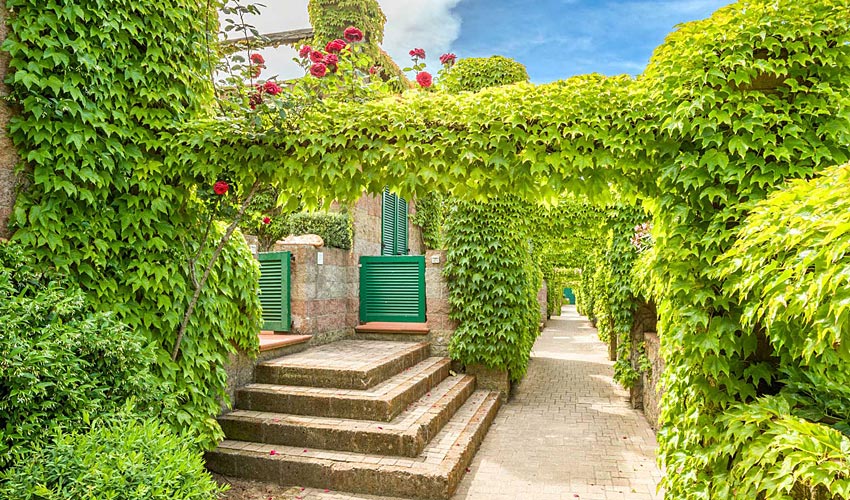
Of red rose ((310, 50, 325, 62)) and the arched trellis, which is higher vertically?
red rose ((310, 50, 325, 62))

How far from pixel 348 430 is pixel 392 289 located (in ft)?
13.0

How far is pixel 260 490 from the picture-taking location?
450 cm

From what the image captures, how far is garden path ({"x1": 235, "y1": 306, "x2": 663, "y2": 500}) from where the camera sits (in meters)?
4.58

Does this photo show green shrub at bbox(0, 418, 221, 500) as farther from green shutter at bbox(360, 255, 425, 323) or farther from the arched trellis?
green shutter at bbox(360, 255, 425, 323)

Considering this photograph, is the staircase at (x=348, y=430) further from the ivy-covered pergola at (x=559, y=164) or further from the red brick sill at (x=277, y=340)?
the ivy-covered pergola at (x=559, y=164)

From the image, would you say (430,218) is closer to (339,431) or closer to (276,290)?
(276,290)

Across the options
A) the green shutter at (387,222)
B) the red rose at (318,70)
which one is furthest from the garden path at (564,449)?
the green shutter at (387,222)

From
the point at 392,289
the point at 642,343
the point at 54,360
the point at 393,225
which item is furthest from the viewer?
the point at 393,225

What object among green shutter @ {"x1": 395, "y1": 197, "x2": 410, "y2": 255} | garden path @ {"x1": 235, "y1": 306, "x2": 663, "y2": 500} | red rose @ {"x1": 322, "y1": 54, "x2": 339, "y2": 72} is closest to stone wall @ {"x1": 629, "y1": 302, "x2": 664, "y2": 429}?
garden path @ {"x1": 235, "y1": 306, "x2": 663, "y2": 500}

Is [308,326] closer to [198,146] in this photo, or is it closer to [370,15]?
[198,146]

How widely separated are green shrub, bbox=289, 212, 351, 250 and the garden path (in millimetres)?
3935

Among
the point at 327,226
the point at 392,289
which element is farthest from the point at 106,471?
the point at 392,289

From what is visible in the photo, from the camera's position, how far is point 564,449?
572cm

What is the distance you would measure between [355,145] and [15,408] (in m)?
2.62
